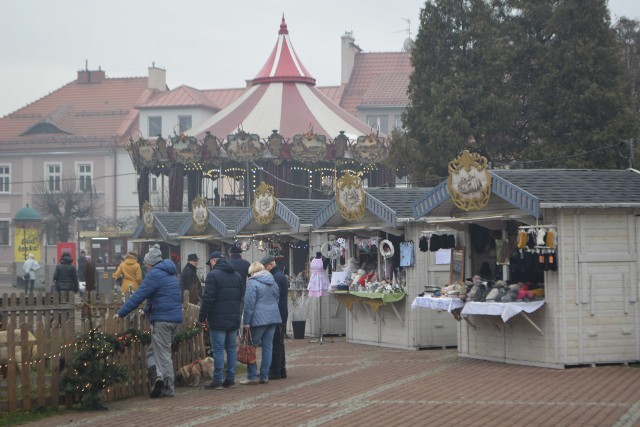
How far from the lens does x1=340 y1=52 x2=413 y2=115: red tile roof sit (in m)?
78.2

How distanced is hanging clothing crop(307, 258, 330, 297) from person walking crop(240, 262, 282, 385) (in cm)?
743

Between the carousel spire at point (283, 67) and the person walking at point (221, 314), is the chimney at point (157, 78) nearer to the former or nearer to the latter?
the carousel spire at point (283, 67)

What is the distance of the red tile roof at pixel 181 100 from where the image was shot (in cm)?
7725

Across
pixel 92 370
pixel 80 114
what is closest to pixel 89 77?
pixel 80 114

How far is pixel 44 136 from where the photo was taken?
3095 inches

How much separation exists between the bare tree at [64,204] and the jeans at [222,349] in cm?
5762

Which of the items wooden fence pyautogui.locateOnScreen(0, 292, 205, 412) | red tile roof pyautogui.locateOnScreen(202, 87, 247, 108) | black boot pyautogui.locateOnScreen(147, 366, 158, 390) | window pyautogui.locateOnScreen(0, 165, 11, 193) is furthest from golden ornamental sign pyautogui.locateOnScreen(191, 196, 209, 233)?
red tile roof pyautogui.locateOnScreen(202, 87, 247, 108)

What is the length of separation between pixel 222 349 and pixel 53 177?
64014 millimetres

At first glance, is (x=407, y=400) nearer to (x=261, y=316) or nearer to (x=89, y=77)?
(x=261, y=316)

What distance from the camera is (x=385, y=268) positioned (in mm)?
21516

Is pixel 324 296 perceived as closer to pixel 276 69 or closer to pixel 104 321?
pixel 104 321

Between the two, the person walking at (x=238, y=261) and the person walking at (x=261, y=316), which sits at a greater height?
the person walking at (x=238, y=261)

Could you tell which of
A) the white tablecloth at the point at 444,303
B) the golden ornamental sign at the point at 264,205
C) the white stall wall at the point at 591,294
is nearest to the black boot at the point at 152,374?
the white tablecloth at the point at 444,303

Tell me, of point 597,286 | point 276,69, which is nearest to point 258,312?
point 597,286
